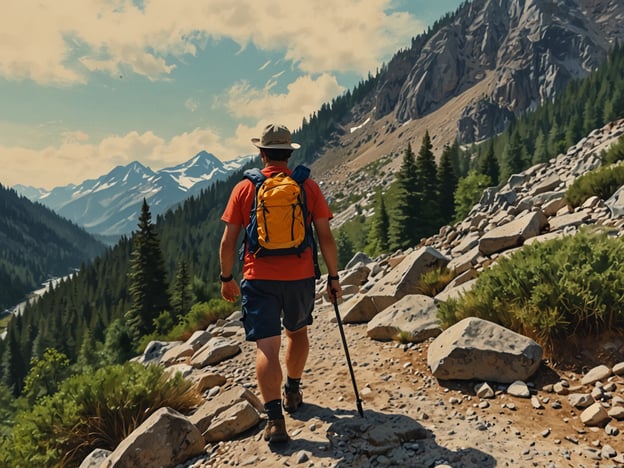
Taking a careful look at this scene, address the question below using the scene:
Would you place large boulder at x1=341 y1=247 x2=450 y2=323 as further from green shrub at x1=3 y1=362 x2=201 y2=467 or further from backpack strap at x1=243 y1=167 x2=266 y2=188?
backpack strap at x1=243 y1=167 x2=266 y2=188

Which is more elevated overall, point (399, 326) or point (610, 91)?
point (610, 91)

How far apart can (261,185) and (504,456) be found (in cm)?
330

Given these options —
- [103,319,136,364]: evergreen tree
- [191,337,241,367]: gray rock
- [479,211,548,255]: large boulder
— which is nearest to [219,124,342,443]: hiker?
[191,337,241,367]: gray rock

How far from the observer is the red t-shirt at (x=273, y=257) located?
3957 millimetres

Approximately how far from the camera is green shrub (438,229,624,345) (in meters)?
4.99

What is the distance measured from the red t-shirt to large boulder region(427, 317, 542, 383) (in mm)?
2313

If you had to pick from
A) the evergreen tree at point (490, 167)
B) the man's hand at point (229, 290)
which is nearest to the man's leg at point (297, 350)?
the man's hand at point (229, 290)

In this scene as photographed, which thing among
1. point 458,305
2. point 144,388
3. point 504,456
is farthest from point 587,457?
Result: point 144,388

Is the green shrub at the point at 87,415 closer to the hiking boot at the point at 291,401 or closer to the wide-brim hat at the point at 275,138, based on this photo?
the hiking boot at the point at 291,401

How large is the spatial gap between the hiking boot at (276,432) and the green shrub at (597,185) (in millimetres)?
10185

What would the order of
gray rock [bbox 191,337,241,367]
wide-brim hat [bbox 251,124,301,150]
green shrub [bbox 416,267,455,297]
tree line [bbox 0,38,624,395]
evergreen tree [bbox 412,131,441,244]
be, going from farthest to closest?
evergreen tree [bbox 412,131,441,244], tree line [bbox 0,38,624,395], green shrub [bbox 416,267,455,297], gray rock [bbox 191,337,241,367], wide-brim hat [bbox 251,124,301,150]

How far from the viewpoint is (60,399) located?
5301 millimetres

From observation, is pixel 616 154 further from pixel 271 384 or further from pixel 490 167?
pixel 490 167

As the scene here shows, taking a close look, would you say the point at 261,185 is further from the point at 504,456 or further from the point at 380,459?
the point at 504,456
